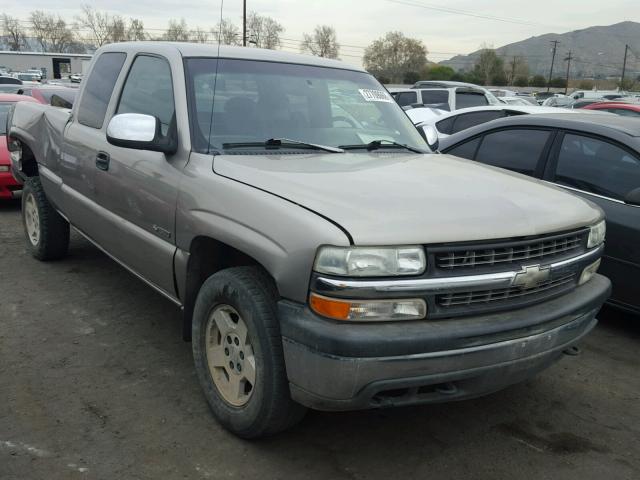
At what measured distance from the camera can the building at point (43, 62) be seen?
60.3 m

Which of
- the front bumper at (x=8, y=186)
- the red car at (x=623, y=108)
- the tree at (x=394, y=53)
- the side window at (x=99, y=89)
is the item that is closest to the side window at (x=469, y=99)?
the red car at (x=623, y=108)

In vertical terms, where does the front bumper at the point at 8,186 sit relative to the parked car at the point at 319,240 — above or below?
below

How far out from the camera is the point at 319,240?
2414 mm

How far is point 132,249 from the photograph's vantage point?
3.86 m

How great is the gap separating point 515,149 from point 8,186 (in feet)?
20.8

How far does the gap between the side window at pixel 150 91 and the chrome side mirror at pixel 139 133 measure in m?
0.23

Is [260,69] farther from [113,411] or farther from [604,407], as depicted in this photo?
[604,407]

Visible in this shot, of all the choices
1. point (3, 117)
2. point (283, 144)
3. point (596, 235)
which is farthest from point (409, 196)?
point (3, 117)

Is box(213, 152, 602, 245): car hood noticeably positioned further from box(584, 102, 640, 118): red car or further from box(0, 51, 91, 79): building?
box(0, 51, 91, 79): building

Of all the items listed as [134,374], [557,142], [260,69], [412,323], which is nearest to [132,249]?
[134,374]

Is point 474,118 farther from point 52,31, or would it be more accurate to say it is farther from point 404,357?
point 52,31

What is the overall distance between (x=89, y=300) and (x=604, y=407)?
3.72m

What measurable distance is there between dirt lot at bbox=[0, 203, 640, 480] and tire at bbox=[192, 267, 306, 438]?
186mm

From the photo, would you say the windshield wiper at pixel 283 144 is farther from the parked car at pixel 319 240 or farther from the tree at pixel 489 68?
the tree at pixel 489 68
